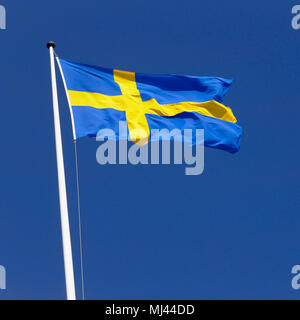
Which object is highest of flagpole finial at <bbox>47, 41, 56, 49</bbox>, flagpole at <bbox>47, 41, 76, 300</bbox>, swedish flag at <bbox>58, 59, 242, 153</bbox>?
flagpole finial at <bbox>47, 41, 56, 49</bbox>

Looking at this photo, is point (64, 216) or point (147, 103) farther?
point (147, 103)

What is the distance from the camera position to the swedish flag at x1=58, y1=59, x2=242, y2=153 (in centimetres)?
1474

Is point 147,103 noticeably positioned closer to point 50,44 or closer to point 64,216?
point 50,44

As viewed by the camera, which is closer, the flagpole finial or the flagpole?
the flagpole

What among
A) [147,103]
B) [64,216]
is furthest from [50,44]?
[64,216]

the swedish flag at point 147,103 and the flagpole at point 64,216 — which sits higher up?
the swedish flag at point 147,103

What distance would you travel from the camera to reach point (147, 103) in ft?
53.0

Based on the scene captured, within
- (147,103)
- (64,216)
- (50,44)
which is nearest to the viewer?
(64,216)

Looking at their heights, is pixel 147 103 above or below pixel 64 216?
above

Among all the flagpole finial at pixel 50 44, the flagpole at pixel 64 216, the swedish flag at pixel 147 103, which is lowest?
the flagpole at pixel 64 216

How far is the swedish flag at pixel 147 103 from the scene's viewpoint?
48.4ft

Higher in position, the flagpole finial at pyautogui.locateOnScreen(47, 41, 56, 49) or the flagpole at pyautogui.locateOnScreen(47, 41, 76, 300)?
the flagpole finial at pyautogui.locateOnScreen(47, 41, 56, 49)

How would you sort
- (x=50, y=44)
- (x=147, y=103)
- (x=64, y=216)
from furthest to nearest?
(x=147, y=103), (x=50, y=44), (x=64, y=216)
